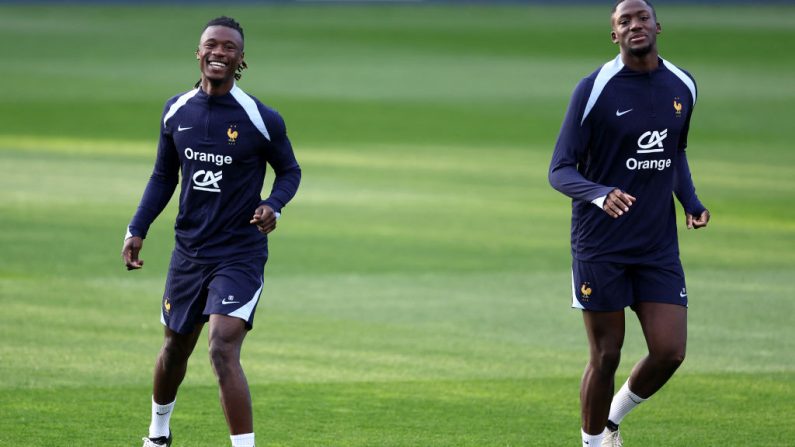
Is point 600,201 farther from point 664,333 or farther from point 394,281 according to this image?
point 394,281

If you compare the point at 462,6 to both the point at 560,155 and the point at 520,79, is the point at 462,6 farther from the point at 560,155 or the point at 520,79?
the point at 560,155

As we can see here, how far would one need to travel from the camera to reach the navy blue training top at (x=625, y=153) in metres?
7.18

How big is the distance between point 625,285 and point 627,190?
0.49 meters

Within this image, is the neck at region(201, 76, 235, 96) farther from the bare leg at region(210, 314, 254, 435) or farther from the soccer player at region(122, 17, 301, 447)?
the bare leg at region(210, 314, 254, 435)

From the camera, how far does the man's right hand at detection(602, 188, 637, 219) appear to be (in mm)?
6805

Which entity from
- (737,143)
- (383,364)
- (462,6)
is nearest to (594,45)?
(462,6)

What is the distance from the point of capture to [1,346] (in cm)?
1045

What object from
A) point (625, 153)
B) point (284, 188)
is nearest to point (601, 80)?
point (625, 153)

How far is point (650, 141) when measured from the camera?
7.23m

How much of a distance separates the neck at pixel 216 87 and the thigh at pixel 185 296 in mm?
874

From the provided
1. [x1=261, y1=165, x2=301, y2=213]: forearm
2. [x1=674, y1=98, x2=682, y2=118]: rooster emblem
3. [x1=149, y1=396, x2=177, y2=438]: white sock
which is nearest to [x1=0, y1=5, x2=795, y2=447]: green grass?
[x1=149, y1=396, x2=177, y2=438]: white sock

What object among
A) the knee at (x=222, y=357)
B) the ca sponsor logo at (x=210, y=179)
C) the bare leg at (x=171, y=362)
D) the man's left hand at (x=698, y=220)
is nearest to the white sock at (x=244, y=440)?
the knee at (x=222, y=357)

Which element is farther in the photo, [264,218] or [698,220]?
[698,220]

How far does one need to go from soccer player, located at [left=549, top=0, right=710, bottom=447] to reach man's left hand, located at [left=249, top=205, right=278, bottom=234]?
1.43 m
